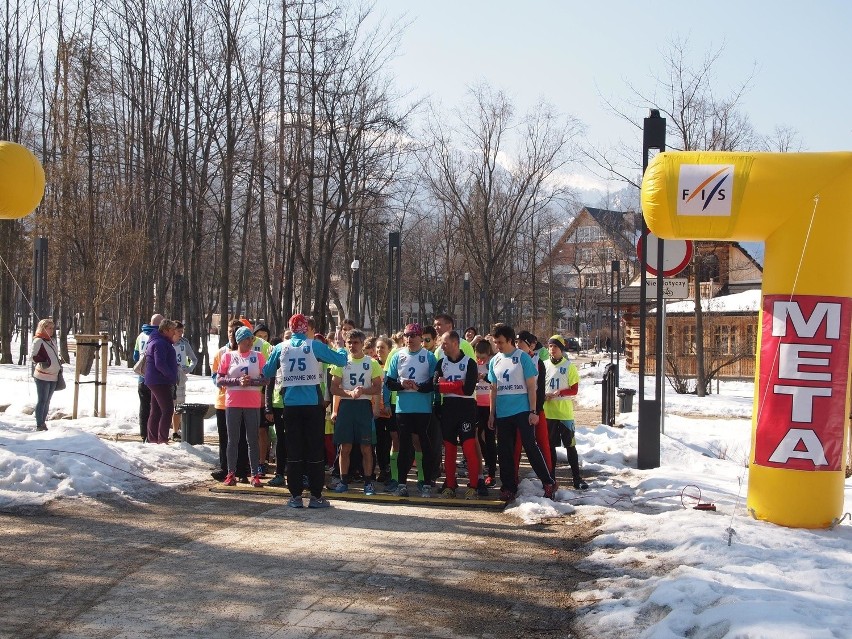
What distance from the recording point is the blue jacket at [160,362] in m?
13.5

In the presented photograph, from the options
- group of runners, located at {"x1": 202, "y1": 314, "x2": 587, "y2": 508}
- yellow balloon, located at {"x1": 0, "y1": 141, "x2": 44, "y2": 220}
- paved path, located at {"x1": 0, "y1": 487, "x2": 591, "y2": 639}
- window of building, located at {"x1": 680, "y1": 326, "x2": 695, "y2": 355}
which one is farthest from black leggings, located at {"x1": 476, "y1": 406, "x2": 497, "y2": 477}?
window of building, located at {"x1": 680, "y1": 326, "x2": 695, "y2": 355}

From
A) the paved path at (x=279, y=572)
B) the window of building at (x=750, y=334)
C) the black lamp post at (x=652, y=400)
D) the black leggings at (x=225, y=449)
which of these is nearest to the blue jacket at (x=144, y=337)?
the black leggings at (x=225, y=449)

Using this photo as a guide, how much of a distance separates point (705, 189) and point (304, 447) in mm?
4779

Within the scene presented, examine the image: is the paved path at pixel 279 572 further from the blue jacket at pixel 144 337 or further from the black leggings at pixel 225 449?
the blue jacket at pixel 144 337

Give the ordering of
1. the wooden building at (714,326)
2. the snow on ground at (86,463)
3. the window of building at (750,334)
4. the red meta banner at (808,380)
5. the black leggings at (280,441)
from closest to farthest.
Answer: the red meta banner at (808,380) < the snow on ground at (86,463) < the black leggings at (280,441) < the wooden building at (714,326) < the window of building at (750,334)

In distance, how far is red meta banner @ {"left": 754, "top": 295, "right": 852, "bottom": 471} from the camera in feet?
26.8

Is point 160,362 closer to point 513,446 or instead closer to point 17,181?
point 17,181

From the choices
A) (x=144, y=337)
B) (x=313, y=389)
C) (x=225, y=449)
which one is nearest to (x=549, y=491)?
(x=313, y=389)

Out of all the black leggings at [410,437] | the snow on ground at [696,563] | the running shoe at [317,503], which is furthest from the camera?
the black leggings at [410,437]

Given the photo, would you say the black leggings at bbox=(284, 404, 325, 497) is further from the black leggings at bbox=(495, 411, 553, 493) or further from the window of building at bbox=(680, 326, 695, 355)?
the window of building at bbox=(680, 326, 695, 355)

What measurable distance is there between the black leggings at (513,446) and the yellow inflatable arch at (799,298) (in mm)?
2623

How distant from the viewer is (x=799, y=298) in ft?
26.9

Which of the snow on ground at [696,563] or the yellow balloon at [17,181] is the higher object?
the yellow balloon at [17,181]

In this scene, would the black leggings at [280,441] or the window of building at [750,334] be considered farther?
the window of building at [750,334]
